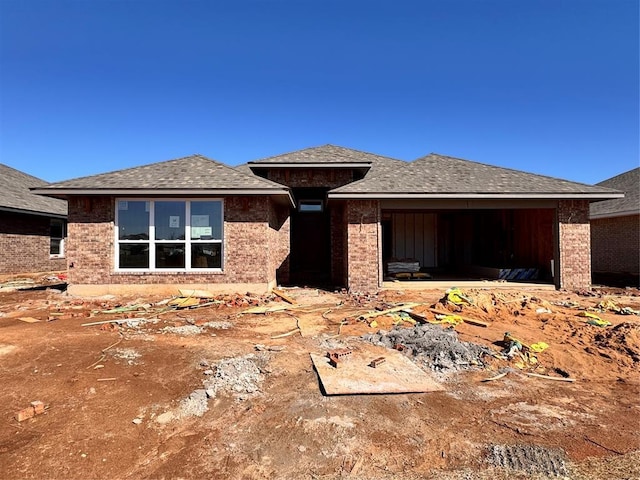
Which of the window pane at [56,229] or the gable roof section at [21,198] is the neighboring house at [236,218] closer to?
the gable roof section at [21,198]

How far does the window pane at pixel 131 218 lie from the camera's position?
37.4ft

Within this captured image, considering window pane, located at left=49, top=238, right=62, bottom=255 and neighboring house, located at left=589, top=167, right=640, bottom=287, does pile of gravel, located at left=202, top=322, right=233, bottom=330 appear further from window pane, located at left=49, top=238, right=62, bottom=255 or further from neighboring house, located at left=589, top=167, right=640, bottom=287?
window pane, located at left=49, top=238, right=62, bottom=255

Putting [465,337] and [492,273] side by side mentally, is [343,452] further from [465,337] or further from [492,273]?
[492,273]

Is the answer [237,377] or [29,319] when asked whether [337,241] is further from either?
[237,377]

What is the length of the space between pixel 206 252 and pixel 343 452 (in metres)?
9.28

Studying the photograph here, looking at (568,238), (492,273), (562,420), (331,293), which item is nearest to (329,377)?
(562,420)

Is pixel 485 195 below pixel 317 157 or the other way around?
below

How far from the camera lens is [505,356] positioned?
17.9 feet

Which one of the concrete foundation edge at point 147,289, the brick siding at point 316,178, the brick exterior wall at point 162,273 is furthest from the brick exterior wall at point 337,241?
the concrete foundation edge at point 147,289

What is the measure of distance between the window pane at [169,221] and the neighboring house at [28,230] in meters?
9.23

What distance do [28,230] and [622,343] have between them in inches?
858

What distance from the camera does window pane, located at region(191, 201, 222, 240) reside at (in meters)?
11.5

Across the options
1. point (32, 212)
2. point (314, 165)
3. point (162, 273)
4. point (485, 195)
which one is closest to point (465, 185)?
point (485, 195)

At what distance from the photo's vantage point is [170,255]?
11359 mm
